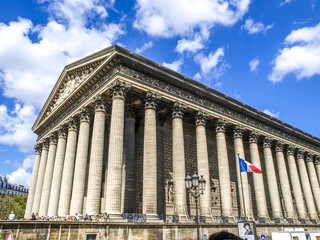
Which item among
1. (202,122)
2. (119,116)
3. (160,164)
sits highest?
(202,122)

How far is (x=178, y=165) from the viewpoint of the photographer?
80.3 feet

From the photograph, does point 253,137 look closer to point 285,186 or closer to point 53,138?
point 285,186

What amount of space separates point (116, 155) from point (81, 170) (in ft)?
18.9

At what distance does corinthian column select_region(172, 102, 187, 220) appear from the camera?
23484 millimetres

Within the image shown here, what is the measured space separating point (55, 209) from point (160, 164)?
1170cm

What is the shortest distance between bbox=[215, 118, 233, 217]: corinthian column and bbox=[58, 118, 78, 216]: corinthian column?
14.9 m

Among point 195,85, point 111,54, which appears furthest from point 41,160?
point 195,85

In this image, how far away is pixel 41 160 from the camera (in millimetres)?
36062

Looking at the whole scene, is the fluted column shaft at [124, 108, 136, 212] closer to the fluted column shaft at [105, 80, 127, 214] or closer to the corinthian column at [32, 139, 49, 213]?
the fluted column shaft at [105, 80, 127, 214]

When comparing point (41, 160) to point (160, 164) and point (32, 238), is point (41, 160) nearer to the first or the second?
point (160, 164)

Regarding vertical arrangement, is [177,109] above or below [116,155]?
above

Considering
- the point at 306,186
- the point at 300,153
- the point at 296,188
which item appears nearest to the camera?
the point at 296,188

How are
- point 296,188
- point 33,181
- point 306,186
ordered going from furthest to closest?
point 306,186, point 296,188, point 33,181

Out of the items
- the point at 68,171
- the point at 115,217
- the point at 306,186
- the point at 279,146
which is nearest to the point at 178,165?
the point at 115,217
